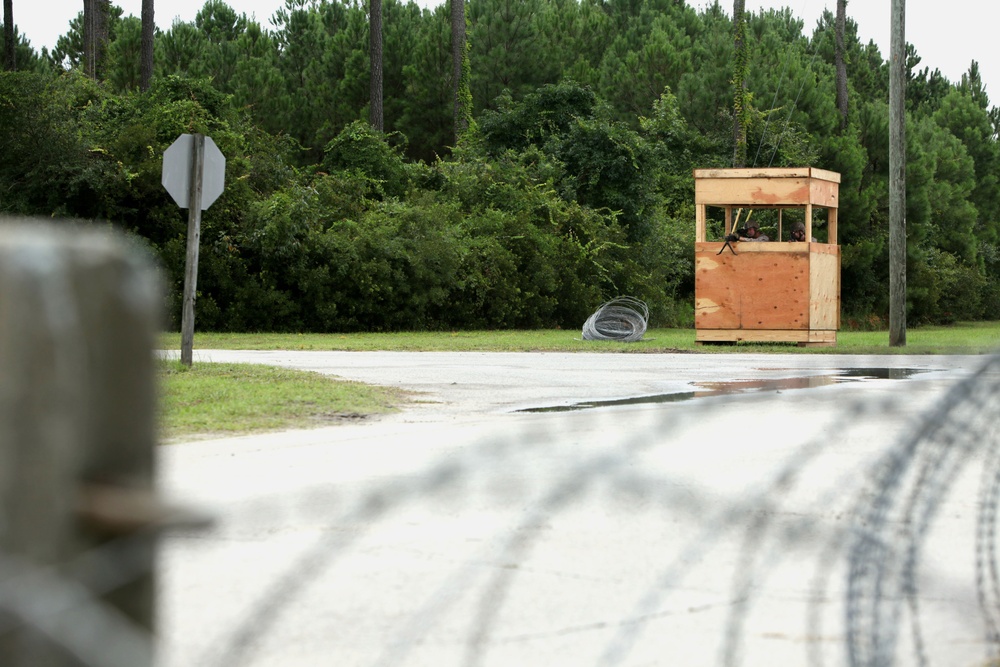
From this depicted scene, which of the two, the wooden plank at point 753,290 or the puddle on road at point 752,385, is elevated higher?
the wooden plank at point 753,290

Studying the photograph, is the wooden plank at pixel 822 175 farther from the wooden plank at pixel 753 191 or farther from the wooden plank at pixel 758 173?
the wooden plank at pixel 753 191

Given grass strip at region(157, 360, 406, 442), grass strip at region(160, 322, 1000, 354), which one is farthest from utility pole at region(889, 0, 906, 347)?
grass strip at region(157, 360, 406, 442)

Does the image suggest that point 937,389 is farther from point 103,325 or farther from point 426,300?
point 426,300

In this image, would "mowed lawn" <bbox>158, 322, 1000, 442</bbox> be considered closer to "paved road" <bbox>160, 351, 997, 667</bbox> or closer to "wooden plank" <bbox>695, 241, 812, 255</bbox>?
"paved road" <bbox>160, 351, 997, 667</bbox>

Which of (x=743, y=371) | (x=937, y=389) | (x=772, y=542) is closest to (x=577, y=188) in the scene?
(x=743, y=371)

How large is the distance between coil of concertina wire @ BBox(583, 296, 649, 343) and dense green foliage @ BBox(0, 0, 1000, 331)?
5024 millimetres

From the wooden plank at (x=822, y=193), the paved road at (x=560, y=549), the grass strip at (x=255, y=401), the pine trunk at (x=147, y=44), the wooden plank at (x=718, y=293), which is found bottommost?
the paved road at (x=560, y=549)

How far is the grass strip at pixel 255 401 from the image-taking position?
839 centimetres

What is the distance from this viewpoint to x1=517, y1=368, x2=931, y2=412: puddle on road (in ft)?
32.9

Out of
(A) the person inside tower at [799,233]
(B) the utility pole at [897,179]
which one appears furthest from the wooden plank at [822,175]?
(B) the utility pole at [897,179]

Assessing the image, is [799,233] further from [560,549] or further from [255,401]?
[560,549]

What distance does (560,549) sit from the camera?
14.9 feet

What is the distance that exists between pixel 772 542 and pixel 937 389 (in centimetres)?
637

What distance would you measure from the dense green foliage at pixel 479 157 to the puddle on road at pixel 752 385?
1432 cm
